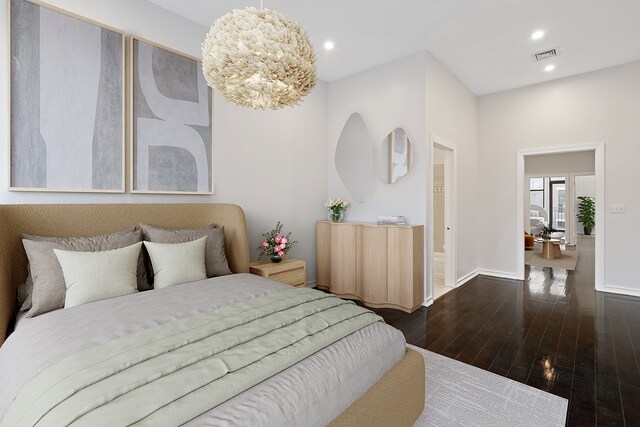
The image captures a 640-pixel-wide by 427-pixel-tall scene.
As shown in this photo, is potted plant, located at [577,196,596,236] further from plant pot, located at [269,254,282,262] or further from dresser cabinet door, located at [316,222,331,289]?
plant pot, located at [269,254,282,262]

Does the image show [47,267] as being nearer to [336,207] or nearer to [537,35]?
[336,207]

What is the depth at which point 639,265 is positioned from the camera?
3.91 metres

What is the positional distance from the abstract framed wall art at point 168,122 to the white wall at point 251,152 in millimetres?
104

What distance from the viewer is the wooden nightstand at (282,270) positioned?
3.03 meters

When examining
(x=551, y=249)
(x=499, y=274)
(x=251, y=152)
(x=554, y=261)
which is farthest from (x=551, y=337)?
(x=551, y=249)

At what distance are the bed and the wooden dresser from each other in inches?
65.2

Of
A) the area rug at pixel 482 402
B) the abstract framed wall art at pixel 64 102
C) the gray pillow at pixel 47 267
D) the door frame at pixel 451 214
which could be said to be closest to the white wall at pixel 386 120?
the door frame at pixel 451 214

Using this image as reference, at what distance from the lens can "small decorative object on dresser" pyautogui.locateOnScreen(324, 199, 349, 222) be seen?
13.5 ft

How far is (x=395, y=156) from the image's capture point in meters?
3.80

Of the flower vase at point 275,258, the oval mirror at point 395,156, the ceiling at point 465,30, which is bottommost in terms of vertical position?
the flower vase at point 275,258

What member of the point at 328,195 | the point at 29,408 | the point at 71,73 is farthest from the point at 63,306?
the point at 328,195

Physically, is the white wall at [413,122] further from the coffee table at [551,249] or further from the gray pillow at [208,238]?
the coffee table at [551,249]

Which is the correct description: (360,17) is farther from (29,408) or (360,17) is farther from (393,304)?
(29,408)

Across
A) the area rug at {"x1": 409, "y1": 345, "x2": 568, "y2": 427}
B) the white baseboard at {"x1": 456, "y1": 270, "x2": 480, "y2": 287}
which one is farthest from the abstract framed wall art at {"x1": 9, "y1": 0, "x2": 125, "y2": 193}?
the white baseboard at {"x1": 456, "y1": 270, "x2": 480, "y2": 287}
